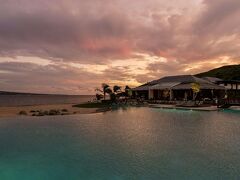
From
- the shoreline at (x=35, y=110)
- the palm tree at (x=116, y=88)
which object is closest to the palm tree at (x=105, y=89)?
the palm tree at (x=116, y=88)

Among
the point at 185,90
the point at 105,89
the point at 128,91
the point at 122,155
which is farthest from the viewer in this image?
the point at 128,91

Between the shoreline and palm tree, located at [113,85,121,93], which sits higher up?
palm tree, located at [113,85,121,93]

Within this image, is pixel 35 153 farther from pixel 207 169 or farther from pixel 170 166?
pixel 207 169

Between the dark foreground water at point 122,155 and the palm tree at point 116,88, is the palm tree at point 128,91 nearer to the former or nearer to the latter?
the palm tree at point 116,88

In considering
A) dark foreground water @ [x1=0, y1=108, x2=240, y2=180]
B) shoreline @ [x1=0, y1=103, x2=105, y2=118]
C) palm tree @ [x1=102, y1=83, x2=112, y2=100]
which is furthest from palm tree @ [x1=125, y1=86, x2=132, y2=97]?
dark foreground water @ [x1=0, y1=108, x2=240, y2=180]

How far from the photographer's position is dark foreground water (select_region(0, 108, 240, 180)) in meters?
8.62

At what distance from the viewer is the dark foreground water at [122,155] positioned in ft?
28.3

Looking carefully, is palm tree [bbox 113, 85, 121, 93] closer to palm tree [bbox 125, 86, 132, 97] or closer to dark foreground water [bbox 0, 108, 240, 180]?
palm tree [bbox 125, 86, 132, 97]

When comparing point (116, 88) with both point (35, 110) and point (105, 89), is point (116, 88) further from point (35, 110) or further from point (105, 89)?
point (35, 110)

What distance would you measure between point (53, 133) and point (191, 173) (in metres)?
11.2

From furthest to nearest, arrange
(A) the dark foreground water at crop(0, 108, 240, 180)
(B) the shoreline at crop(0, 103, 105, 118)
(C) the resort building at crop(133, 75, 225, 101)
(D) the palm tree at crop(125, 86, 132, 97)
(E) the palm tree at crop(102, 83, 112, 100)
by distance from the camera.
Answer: (D) the palm tree at crop(125, 86, 132, 97) < (E) the palm tree at crop(102, 83, 112, 100) < (C) the resort building at crop(133, 75, 225, 101) < (B) the shoreline at crop(0, 103, 105, 118) < (A) the dark foreground water at crop(0, 108, 240, 180)

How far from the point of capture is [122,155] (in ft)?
35.0

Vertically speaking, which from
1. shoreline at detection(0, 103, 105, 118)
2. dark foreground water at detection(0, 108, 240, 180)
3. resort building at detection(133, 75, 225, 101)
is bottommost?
dark foreground water at detection(0, 108, 240, 180)

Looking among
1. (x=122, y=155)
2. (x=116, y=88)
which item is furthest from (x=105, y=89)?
(x=122, y=155)
